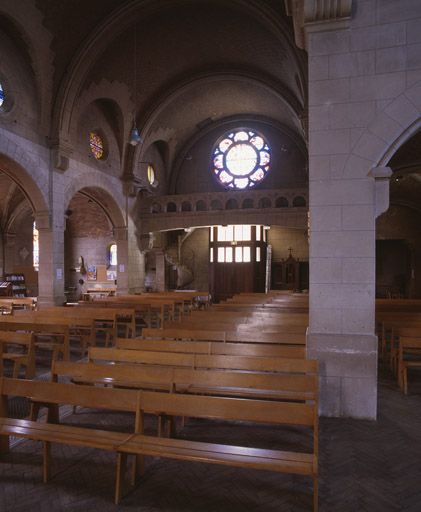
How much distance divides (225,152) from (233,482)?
67.8ft

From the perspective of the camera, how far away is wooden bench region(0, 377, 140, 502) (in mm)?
3021

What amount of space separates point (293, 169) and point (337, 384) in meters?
17.9

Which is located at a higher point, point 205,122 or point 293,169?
point 205,122

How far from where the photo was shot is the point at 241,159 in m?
22.1

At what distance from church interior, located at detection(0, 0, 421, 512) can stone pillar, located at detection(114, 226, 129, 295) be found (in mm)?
105

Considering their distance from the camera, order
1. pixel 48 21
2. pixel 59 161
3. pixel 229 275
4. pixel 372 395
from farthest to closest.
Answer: pixel 229 275, pixel 59 161, pixel 48 21, pixel 372 395

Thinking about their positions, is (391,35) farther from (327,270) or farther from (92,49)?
(92,49)

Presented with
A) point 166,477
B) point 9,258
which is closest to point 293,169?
point 9,258

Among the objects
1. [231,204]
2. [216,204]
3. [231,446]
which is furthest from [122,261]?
[231,446]

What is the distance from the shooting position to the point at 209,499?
303 cm

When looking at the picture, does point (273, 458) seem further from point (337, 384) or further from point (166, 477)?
point (337, 384)

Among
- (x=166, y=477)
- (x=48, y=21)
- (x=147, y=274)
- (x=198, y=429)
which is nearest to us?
(x=166, y=477)

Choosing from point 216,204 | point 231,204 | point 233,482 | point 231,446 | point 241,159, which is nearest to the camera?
Answer: point 231,446

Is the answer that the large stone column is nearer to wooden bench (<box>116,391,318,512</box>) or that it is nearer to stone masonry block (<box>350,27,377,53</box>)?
stone masonry block (<box>350,27,377,53</box>)
